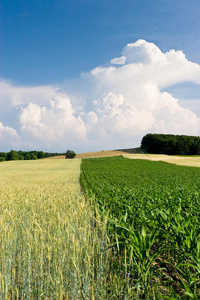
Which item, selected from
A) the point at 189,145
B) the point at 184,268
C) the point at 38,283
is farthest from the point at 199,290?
the point at 189,145

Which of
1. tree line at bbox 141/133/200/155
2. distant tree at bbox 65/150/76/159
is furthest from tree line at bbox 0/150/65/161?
tree line at bbox 141/133/200/155

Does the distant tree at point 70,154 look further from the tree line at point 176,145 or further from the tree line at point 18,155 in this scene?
the tree line at point 18,155

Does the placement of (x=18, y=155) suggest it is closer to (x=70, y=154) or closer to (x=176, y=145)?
(x=70, y=154)

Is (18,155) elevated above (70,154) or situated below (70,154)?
above

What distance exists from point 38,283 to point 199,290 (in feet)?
9.01

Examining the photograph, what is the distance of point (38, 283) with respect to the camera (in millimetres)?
4148

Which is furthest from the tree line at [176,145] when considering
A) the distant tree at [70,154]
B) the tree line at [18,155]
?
the tree line at [18,155]

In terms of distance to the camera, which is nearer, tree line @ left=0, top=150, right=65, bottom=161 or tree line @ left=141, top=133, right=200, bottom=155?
tree line @ left=141, top=133, right=200, bottom=155

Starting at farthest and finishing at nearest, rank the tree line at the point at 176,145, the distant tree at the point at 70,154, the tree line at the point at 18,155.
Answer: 1. the tree line at the point at 18,155
2. the distant tree at the point at 70,154
3. the tree line at the point at 176,145

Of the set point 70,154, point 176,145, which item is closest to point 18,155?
point 70,154

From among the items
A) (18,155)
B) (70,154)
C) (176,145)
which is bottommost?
(70,154)

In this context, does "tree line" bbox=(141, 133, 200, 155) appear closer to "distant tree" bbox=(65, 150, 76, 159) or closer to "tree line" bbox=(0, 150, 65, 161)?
"distant tree" bbox=(65, 150, 76, 159)

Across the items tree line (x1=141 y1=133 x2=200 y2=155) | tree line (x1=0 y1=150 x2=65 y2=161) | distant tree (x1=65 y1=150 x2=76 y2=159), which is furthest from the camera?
tree line (x1=0 y1=150 x2=65 y2=161)

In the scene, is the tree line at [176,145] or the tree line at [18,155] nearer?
the tree line at [176,145]
